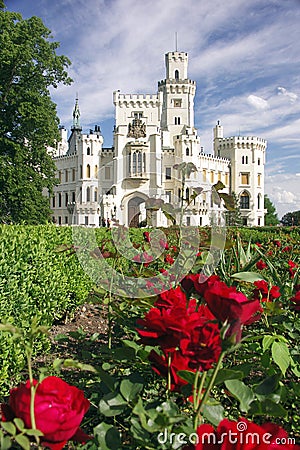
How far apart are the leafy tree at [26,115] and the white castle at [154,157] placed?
43.7 ft

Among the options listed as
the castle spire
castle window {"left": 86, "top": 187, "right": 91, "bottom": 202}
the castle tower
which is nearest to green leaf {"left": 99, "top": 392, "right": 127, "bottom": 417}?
castle window {"left": 86, "top": 187, "right": 91, "bottom": 202}

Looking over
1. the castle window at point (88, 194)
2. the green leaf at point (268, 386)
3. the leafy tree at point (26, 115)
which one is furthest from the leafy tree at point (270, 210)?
the green leaf at point (268, 386)

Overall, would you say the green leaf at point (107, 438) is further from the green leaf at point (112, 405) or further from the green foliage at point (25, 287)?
the green foliage at point (25, 287)

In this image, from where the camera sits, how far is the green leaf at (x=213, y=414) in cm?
101

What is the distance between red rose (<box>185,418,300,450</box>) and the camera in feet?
2.57

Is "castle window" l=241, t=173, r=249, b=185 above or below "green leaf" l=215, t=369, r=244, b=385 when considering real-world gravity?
→ above

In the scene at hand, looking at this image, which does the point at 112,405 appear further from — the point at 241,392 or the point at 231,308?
the point at 231,308

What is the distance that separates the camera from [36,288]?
367 centimetres

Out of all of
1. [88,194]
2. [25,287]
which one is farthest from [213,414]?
[88,194]

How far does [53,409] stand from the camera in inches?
31.7

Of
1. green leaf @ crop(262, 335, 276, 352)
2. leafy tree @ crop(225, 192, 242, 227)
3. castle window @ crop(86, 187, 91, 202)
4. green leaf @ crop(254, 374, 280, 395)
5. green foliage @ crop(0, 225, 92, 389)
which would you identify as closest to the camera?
green leaf @ crop(254, 374, 280, 395)

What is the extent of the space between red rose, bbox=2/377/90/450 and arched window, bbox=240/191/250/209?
4870 centimetres

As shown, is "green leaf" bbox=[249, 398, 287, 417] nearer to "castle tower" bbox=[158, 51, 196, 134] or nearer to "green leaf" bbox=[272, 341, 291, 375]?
"green leaf" bbox=[272, 341, 291, 375]

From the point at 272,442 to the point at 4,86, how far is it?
19939 millimetres
